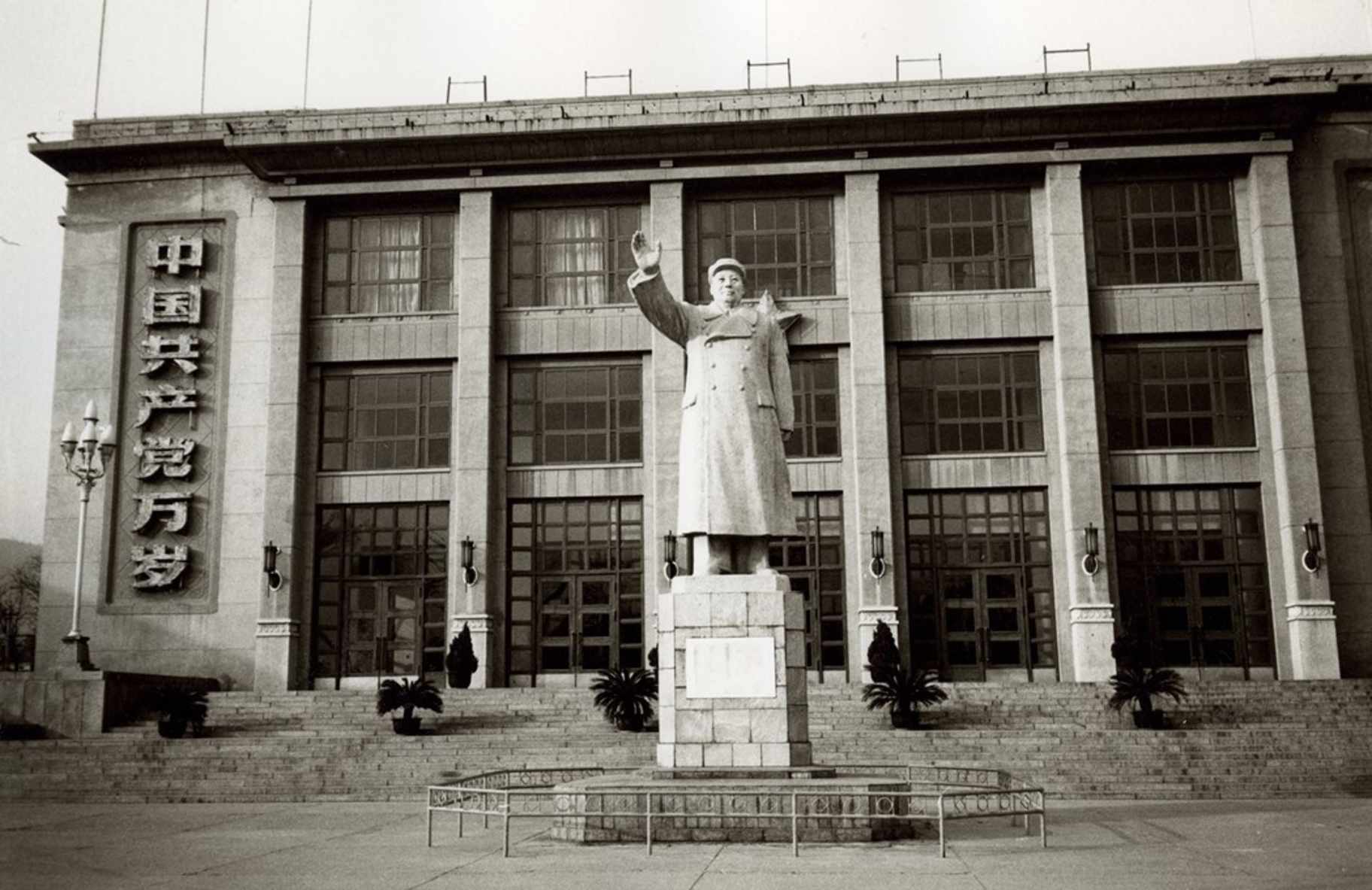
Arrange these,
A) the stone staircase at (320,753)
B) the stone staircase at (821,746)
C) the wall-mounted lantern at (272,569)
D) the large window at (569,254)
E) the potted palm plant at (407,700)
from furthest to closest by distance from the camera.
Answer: the large window at (569,254), the wall-mounted lantern at (272,569), the potted palm plant at (407,700), the stone staircase at (320,753), the stone staircase at (821,746)

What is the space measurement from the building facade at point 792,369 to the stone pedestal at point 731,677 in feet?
64.2

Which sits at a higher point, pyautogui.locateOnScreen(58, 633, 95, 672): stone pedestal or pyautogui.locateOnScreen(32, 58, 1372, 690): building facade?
pyautogui.locateOnScreen(32, 58, 1372, 690): building facade

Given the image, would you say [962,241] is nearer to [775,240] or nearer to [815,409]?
[775,240]

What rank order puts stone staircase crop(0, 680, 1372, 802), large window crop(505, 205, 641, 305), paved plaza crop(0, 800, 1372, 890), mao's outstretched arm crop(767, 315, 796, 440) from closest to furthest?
1. paved plaza crop(0, 800, 1372, 890)
2. mao's outstretched arm crop(767, 315, 796, 440)
3. stone staircase crop(0, 680, 1372, 802)
4. large window crop(505, 205, 641, 305)

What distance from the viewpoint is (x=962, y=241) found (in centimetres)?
3678

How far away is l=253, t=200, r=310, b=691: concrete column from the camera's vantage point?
1375 inches

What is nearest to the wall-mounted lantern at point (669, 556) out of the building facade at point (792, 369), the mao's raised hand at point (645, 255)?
the building facade at point (792, 369)

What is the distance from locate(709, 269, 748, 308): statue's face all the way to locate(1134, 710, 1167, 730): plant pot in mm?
15495

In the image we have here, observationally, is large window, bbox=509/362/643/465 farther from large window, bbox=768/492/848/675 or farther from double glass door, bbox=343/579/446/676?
large window, bbox=768/492/848/675

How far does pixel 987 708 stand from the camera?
1133 inches

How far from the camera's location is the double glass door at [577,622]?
35.4 metres

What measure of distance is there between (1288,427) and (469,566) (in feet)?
67.4

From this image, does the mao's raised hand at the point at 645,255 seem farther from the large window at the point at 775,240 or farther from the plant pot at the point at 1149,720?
the large window at the point at 775,240

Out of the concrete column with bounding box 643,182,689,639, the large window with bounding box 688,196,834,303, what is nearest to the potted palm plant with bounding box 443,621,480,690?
the concrete column with bounding box 643,182,689,639
